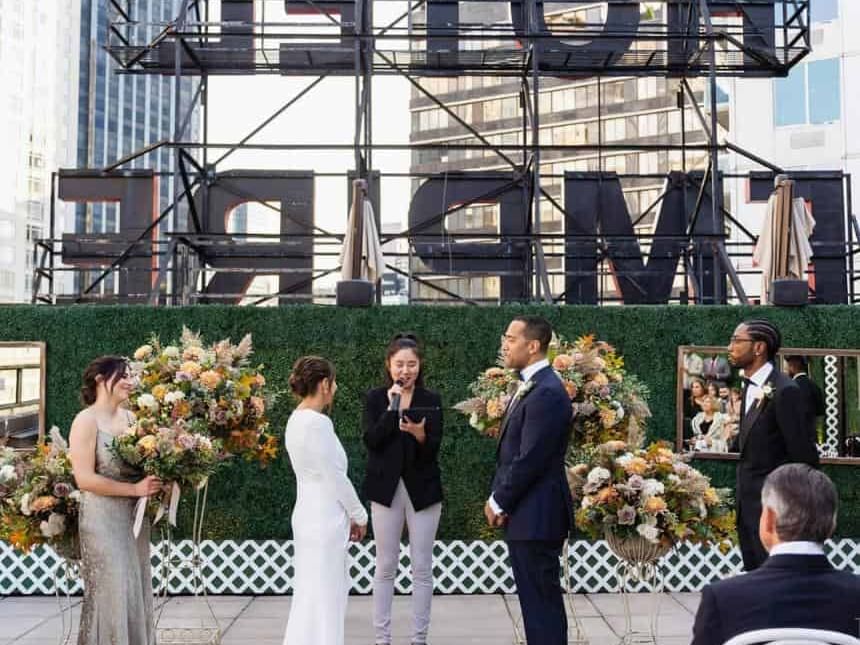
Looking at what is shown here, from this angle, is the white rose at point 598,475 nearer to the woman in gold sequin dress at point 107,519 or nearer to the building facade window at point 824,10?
the woman in gold sequin dress at point 107,519

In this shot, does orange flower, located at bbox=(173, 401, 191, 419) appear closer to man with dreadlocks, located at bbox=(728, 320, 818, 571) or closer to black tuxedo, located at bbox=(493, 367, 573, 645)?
black tuxedo, located at bbox=(493, 367, 573, 645)

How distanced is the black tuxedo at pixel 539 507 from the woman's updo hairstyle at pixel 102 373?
95.4 inches

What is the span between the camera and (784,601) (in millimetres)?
2699

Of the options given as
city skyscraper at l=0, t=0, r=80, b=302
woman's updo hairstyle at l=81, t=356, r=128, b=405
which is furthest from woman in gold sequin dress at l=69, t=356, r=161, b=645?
city skyscraper at l=0, t=0, r=80, b=302

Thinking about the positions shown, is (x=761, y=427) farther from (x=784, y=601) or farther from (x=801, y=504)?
(x=784, y=601)

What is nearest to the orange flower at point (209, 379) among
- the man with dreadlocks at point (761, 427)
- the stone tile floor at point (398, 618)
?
the stone tile floor at point (398, 618)

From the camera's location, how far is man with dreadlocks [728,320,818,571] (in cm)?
573

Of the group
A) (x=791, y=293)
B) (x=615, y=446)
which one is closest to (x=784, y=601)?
(x=615, y=446)

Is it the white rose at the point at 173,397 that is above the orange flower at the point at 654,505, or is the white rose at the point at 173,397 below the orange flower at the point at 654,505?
above

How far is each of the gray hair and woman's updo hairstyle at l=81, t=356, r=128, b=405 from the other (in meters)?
4.12

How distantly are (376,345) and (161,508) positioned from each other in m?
3.57

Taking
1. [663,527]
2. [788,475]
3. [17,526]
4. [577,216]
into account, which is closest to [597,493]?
[663,527]

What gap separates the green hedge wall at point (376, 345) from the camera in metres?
9.28

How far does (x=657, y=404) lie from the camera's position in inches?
375
